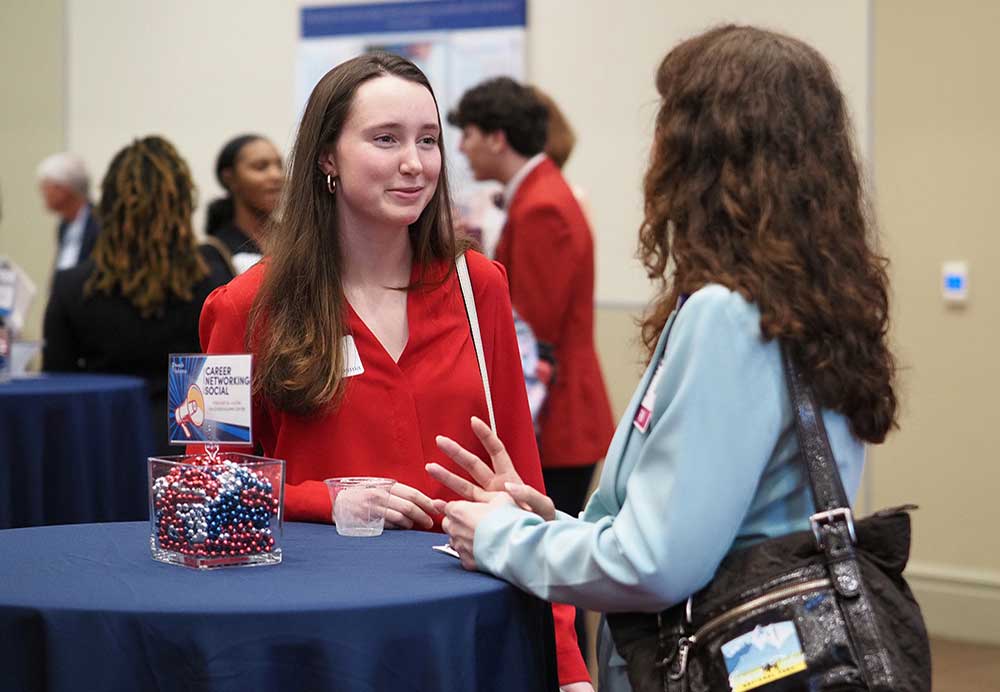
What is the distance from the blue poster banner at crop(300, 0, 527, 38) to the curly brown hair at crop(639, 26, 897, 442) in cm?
527

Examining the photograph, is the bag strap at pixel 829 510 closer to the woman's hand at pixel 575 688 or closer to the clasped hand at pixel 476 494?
the clasped hand at pixel 476 494

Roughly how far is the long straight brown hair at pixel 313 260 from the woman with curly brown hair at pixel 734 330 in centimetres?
63

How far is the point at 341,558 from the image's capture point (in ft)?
6.10

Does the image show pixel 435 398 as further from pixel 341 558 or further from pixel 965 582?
pixel 965 582

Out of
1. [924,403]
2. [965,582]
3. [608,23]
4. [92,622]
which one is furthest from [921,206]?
[92,622]

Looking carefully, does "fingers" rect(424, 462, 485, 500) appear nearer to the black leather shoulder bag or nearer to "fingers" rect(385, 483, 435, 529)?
"fingers" rect(385, 483, 435, 529)

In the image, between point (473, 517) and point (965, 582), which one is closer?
point (473, 517)

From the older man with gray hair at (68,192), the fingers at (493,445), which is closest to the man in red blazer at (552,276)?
the fingers at (493,445)

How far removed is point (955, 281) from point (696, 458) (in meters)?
3.83

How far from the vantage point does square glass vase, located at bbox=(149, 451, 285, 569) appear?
1.78m

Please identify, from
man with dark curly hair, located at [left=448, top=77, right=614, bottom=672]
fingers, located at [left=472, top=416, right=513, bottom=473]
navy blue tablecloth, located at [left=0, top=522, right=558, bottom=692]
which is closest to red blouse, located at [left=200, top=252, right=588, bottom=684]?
fingers, located at [left=472, top=416, right=513, bottom=473]

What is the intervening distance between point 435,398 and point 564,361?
7.53ft

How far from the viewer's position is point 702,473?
1521mm

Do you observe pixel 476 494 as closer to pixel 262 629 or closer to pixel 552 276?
pixel 262 629
